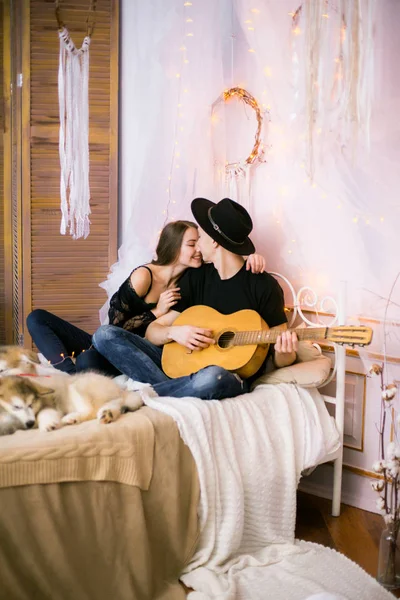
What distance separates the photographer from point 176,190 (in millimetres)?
3521

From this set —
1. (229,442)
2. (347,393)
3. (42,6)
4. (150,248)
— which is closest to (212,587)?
(229,442)

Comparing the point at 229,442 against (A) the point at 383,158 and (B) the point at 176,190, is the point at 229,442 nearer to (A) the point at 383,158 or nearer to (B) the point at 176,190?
(A) the point at 383,158

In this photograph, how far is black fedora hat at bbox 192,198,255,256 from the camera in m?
2.75

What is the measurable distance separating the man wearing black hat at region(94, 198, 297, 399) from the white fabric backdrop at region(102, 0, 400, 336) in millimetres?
326

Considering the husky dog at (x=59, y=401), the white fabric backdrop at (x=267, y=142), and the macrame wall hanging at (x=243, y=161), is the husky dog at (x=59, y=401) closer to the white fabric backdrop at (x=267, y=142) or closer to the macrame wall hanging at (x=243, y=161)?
the white fabric backdrop at (x=267, y=142)

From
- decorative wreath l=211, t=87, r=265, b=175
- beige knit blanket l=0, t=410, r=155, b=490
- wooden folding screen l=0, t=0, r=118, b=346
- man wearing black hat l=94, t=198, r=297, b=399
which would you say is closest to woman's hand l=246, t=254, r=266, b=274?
man wearing black hat l=94, t=198, r=297, b=399

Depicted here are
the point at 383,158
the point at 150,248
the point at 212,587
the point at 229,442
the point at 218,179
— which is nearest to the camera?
the point at 212,587

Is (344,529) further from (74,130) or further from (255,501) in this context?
(74,130)

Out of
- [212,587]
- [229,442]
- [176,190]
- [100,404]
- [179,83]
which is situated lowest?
[212,587]

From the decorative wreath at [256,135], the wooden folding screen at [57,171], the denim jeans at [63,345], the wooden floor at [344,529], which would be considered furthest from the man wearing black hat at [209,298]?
the wooden folding screen at [57,171]

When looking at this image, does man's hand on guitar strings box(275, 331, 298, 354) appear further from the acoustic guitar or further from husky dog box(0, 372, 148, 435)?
husky dog box(0, 372, 148, 435)

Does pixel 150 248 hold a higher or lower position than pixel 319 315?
higher

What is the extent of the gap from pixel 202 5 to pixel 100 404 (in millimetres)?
2231

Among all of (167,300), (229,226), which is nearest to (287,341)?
(229,226)
